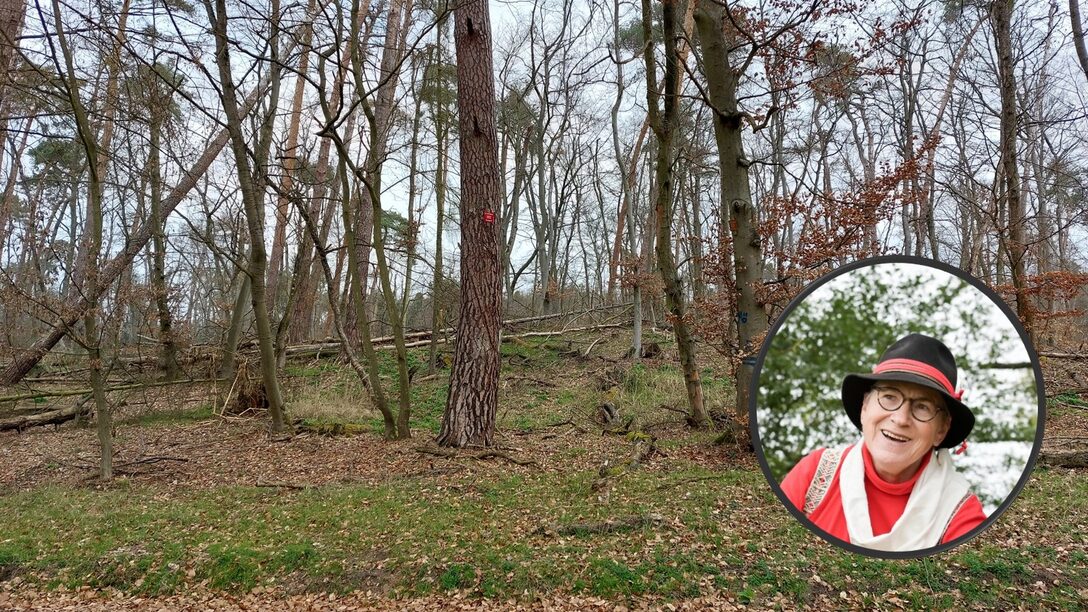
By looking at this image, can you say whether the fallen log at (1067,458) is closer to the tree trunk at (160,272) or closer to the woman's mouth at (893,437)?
the woman's mouth at (893,437)

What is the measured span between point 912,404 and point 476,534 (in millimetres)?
4588

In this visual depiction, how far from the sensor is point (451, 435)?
7.76 m

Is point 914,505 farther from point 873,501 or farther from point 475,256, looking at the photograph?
point 475,256

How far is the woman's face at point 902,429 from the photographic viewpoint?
0.83m

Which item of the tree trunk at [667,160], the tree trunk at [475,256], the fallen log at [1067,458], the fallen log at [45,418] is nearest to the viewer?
the fallen log at [1067,458]

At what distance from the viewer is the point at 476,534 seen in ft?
16.2

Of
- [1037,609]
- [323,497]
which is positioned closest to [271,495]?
[323,497]

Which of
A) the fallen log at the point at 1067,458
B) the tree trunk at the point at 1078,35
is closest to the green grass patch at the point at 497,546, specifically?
the fallen log at the point at 1067,458

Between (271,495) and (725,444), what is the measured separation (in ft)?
16.9

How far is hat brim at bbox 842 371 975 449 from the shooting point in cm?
81

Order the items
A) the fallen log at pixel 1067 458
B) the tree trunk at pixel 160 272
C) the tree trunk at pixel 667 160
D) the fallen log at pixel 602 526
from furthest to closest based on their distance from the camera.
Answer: the tree trunk at pixel 160 272 → the tree trunk at pixel 667 160 → the fallen log at pixel 1067 458 → the fallen log at pixel 602 526

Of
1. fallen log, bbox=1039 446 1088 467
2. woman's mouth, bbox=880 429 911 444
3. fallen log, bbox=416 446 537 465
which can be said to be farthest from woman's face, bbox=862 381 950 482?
fallen log, bbox=1039 446 1088 467

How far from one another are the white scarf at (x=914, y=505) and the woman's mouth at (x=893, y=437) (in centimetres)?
4

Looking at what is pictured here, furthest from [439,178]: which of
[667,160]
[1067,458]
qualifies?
[1067,458]
